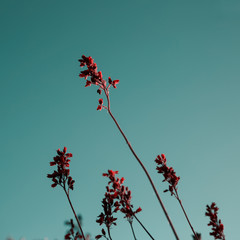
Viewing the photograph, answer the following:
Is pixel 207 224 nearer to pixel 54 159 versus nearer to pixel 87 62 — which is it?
pixel 54 159

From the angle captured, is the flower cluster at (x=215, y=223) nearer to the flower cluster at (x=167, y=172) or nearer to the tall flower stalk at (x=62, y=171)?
the flower cluster at (x=167, y=172)

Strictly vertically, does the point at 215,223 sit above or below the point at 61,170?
below

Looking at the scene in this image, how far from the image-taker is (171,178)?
25.5ft

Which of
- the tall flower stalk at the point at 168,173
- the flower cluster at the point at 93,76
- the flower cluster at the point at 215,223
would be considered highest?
the flower cluster at the point at 93,76

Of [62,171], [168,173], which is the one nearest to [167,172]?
[168,173]

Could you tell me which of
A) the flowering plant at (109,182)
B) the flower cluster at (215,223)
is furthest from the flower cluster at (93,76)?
the flower cluster at (215,223)

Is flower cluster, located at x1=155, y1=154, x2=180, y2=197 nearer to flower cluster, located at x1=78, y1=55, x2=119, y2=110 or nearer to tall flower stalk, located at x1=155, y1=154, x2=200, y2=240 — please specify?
tall flower stalk, located at x1=155, y1=154, x2=200, y2=240

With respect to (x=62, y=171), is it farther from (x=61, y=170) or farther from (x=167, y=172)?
(x=167, y=172)

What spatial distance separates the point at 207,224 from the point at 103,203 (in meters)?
Answer: 3.90

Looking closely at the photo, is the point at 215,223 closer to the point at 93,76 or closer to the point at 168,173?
the point at 168,173

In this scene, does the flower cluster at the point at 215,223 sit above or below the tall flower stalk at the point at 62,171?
below

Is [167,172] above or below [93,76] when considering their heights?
below

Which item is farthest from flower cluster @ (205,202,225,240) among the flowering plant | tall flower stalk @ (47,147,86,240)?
tall flower stalk @ (47,147,86,240)

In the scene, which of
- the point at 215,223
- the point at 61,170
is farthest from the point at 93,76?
the point at 215,223
